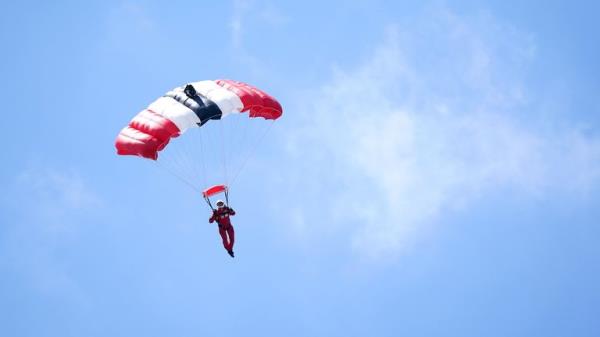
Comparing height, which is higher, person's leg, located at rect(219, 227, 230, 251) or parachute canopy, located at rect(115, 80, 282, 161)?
parachute canopy, located at rect(115, 80, 282, 161)

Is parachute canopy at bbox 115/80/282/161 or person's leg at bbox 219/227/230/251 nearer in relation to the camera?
parachute canopy at bbox 115/80/282/161

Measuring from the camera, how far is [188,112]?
3306 centimetres

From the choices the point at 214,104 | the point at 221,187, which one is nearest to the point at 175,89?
the point at 214,104

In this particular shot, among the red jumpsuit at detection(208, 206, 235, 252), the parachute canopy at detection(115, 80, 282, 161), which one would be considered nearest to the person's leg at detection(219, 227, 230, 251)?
the red jumpsuit at detection(208, 206, 235, 252)

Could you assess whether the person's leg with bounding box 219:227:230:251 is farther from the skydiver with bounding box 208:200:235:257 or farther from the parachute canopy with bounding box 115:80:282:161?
the parachute canopy with bounding box 115:80:282:161

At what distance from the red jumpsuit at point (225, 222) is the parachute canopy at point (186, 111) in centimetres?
283

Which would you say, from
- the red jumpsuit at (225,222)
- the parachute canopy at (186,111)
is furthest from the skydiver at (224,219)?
the parachute canopy at (186,111)

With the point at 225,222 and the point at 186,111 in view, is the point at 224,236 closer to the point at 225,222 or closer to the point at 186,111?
the point at 225,222

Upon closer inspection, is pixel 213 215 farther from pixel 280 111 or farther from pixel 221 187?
pixel 280 111

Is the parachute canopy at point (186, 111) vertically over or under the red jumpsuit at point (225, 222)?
over

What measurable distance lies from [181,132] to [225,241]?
155 inches

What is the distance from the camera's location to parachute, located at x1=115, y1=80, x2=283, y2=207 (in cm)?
3189

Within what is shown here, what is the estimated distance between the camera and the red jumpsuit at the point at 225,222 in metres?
32.8

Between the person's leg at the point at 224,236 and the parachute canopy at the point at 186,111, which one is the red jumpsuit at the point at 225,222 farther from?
the parachute canopy at the point at 186,111
